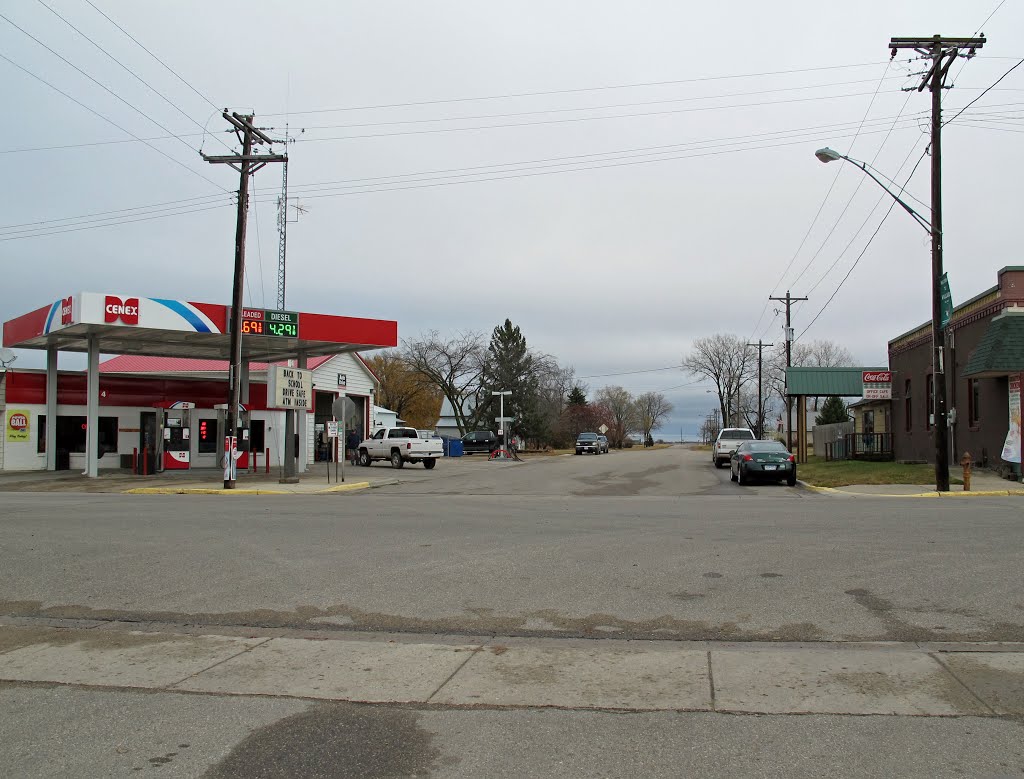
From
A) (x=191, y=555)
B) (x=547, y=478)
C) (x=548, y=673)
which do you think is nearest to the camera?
(x=548, y=673)

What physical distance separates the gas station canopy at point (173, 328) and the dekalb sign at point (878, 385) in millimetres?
20045

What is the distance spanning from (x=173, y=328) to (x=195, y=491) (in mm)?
6302

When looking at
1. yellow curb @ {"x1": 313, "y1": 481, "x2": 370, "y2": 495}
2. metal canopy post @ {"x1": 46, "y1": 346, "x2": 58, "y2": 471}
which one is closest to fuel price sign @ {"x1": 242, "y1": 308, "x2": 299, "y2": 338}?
yellow curb @ {"x1": 313, "y1": 481, "x2": 370, "y2": 495}

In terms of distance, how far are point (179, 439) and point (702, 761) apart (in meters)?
31.5

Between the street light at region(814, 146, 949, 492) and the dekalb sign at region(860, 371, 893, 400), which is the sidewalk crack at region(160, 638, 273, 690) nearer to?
the street light at region(814, 146, 949, 492)

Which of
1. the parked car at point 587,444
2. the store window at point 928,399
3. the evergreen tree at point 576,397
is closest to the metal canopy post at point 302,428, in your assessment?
the store window at point 928,399

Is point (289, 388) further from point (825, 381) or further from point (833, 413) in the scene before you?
point (833, 413)

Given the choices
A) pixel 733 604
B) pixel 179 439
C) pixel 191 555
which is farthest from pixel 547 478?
pixel 733 604

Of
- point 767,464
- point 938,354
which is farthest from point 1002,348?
point 767,464

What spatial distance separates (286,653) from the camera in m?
6.46

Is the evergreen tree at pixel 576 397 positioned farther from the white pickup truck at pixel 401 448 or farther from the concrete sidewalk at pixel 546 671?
the concrete sidewalk at pixel 546 671

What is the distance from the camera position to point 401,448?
37062 mm

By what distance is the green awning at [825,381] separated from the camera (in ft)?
124

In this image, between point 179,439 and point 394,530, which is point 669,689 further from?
point 179,439
